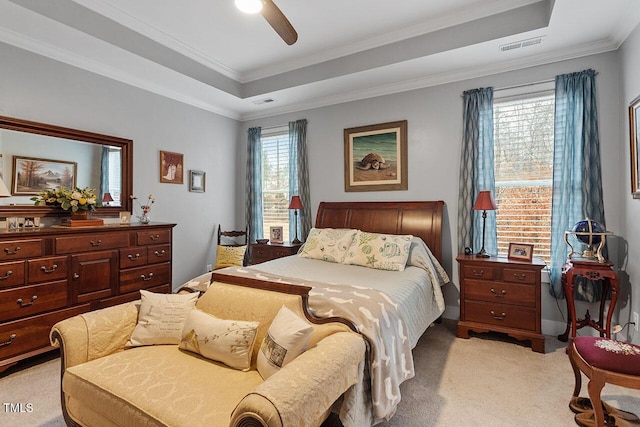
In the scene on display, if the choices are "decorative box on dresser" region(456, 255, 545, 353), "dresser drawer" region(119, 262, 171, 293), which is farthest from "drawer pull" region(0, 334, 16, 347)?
"decorative box on dresser" region(456, 255, 545, 353)

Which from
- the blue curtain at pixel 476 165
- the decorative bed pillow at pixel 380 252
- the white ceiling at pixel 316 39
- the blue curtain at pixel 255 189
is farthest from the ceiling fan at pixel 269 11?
the blue curtain at pixel 255 189

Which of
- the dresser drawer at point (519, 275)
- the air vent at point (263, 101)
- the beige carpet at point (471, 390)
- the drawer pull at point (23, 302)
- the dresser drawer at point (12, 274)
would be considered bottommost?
the beige carpet at point (471, 390)

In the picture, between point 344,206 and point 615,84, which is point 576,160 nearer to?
point 615,84

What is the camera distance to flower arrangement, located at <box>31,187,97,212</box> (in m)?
3.09

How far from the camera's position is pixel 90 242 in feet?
Result: 9.89

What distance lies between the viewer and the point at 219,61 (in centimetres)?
406

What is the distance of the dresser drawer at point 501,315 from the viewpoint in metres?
2.96

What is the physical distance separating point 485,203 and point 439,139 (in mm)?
1002

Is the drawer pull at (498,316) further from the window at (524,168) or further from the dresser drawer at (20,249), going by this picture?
the dresser drawer at (20,249)

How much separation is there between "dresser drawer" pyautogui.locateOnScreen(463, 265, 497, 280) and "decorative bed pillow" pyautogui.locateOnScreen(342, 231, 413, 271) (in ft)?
2.01

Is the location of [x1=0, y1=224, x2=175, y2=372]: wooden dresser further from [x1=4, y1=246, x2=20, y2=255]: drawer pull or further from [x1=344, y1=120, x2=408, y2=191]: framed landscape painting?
[x1=344, y1=120, x2=408, y2=191]: framed landscape painting

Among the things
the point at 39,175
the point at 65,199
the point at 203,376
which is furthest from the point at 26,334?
the point at 203,376

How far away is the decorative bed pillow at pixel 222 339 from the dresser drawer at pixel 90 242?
1.75 metres

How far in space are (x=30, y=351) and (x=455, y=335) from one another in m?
3.80
